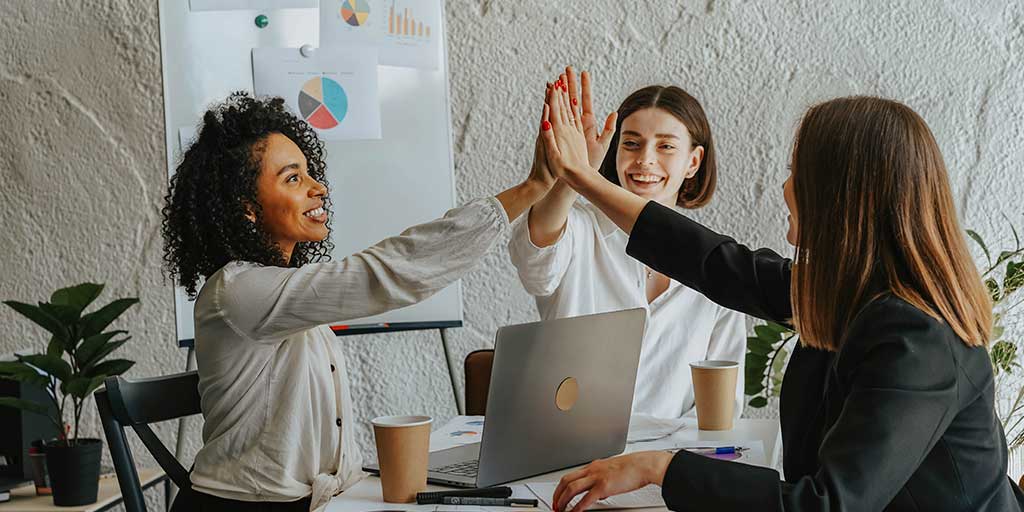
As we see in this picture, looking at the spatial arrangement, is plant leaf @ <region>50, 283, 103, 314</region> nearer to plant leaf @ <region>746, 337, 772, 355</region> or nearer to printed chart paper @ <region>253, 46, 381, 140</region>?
printed chart paper @ <region>253, 46, 381, 140</region>

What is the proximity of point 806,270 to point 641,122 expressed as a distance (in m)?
1.07

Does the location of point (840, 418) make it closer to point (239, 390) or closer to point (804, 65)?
point (239, 390)

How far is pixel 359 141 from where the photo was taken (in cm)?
248

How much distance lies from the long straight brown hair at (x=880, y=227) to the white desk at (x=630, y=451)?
0.33 metres

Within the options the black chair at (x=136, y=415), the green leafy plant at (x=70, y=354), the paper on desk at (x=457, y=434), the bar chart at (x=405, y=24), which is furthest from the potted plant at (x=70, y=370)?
the bar chart at (x=405, y=24)

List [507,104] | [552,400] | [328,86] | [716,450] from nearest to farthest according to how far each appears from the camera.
Result: [552,400] → [716,450] → [328,86] → [507,104]

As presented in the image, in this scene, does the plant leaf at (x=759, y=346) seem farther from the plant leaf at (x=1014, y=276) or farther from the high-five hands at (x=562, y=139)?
the high-five hands at (x=562, y=139)

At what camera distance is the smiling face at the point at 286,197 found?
1555mm

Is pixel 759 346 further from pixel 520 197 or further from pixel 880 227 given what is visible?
pixel 880 227

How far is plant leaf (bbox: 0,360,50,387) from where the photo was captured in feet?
6.48

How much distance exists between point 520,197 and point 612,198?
0.47 feet

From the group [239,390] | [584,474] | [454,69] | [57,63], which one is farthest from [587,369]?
[57,63]

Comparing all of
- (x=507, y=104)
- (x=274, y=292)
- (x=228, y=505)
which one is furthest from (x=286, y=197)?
(x=507, y=104)

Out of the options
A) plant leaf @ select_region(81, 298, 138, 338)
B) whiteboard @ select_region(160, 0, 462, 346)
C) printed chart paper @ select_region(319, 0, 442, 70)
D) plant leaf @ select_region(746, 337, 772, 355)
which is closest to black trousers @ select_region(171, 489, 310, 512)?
plant leaf @ select_region(81, 298, 138, 338)
